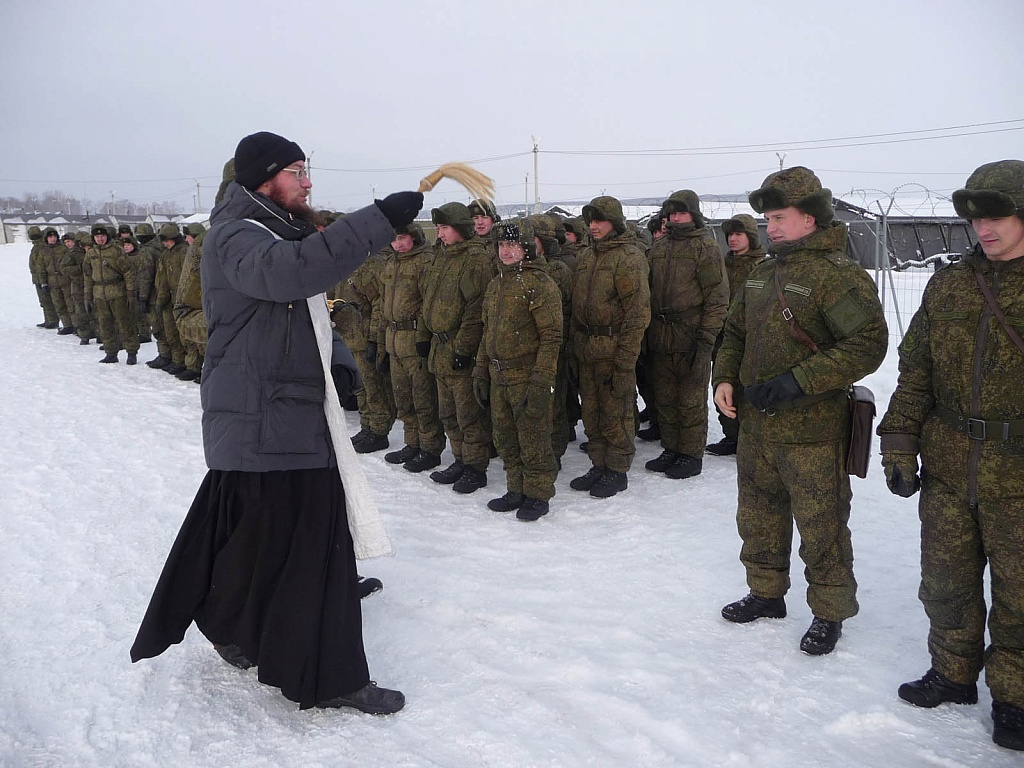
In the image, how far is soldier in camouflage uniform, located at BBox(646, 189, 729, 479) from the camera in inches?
235

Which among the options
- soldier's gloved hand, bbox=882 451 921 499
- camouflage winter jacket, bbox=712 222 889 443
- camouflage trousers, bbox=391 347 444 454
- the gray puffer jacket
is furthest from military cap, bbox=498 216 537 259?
soldier's gloved hand, bbox=882 451 921 499

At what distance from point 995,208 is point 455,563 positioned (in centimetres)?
322

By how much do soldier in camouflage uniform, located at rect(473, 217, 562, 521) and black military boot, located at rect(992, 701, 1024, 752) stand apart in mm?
2939

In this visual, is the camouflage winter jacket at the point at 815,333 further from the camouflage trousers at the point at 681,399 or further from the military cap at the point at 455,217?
the military cap at the point at 455,217

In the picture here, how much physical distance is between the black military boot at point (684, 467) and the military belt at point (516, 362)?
1.69 metres

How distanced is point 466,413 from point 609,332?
131 cm

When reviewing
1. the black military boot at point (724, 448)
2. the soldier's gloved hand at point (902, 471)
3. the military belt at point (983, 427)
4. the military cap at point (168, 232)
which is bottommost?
the black military boot at point (724, 448)

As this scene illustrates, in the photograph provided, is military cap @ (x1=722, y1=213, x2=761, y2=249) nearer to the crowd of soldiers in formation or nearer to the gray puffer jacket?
the crowd of soldiers in formation

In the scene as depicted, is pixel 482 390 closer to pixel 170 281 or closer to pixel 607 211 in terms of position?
pixel 607 211

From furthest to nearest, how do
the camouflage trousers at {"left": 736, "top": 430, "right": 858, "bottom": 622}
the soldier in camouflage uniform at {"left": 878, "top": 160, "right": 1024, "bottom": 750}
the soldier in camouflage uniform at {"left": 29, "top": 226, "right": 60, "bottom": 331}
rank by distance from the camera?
the soldier in camouflage uniform at {"left": 29, "top": 226, "right": 60, "bottom": 331} → the camouflage trousers at {"left": 736, "top": 430, "right": 858, "bottom": 622} → the soldier in camouflage uniform at {"left": 878, "top": 160, "right": 1024, "bottom": 750}

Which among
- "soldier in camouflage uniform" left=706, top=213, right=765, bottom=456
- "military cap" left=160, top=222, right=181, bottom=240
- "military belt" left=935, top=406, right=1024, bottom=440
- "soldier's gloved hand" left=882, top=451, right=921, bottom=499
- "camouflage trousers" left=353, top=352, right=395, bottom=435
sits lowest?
"camouflage trousers" left=353, top=352, right=395, bottom=435

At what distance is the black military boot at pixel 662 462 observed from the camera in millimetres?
6117

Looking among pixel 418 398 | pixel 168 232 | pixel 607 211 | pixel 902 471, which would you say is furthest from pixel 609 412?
pixel 168 232

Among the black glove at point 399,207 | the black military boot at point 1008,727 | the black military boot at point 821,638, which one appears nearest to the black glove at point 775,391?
the black military boot at point 821,638
